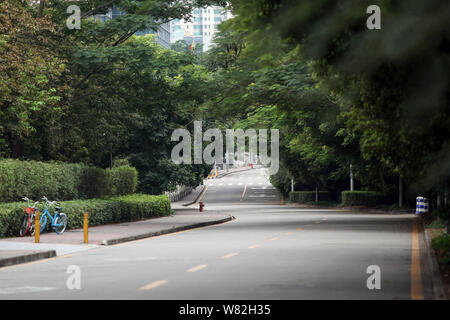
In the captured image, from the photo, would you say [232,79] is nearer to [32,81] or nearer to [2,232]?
[32,81]

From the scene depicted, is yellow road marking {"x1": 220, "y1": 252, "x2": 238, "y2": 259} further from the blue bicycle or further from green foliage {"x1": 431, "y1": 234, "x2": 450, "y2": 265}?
the blue bicycle

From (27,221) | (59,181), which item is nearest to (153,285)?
(27,221)

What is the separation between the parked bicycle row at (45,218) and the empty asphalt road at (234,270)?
13.4ft

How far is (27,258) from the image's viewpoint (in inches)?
749

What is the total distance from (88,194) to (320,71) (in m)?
27.7

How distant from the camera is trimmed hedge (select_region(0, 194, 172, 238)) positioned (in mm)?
27375

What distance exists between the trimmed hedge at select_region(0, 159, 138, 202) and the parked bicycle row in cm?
91

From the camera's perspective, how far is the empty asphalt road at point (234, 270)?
487 inches

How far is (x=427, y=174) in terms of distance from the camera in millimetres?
11625

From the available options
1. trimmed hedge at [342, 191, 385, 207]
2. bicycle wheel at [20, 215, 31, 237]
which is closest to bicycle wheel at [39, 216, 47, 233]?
bicycle wheel at [20, 215, 31, 237]

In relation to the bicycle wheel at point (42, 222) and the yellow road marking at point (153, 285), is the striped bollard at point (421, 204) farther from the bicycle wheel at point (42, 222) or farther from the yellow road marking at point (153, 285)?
the yellow road marking at point (153, 285)

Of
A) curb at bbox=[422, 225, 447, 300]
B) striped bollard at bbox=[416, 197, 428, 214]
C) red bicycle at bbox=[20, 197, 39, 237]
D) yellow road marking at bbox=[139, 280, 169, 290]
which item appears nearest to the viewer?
curb at bbox=[422, 225, 447, 300]

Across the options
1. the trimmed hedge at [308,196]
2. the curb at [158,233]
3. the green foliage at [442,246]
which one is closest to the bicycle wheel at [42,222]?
the curb at [158,233]

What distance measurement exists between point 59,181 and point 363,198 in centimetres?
3428
